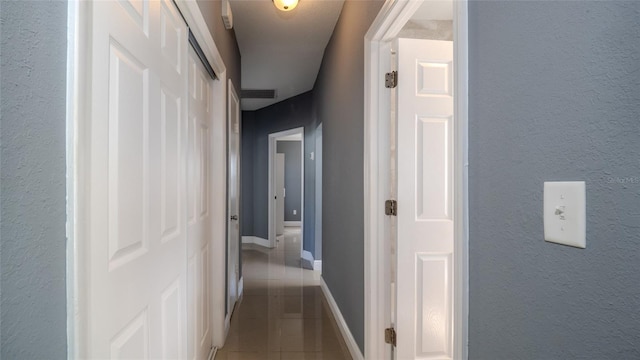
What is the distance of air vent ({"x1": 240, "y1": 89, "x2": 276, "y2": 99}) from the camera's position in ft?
17.5

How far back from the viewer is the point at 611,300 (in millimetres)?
566

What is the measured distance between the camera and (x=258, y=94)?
538 cm

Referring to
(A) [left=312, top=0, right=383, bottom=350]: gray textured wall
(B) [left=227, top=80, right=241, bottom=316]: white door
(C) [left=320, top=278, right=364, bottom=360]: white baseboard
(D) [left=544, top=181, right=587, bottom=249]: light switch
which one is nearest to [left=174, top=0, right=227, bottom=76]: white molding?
(B) [left=227, top=80, right=241, bottom=316]: white door

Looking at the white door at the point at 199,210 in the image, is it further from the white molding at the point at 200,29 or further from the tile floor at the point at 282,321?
the tile floor at the point at 282,321

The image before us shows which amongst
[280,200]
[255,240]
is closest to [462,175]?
[255,240]

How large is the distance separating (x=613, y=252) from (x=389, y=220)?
139 centimetres

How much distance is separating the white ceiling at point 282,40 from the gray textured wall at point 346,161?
0.17m

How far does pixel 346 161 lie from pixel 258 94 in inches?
127

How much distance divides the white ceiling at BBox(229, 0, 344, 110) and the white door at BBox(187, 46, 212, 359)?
1.00 metres

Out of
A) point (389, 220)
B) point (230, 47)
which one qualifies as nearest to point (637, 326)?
point (389, 220)

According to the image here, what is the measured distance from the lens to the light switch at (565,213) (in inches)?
24.4

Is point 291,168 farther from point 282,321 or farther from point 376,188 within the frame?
point 376,188

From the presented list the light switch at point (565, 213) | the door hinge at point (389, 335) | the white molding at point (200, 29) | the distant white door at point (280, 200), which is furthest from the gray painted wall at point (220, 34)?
the distant white door at point (280, 200)

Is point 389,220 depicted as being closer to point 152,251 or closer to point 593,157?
point 152,251
